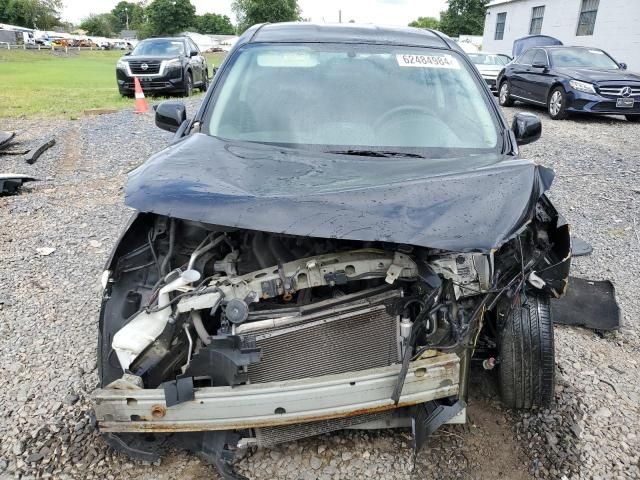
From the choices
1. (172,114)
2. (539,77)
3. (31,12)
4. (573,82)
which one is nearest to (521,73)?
(539,77)

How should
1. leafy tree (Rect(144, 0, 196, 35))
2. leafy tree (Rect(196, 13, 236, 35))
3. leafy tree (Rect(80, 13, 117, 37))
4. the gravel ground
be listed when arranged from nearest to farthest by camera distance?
the gravel ground < leafy tree (Rect(144, 0, 196, 35)) < leafy tree (Rect(196, 13, 236, 35)) < leafy tree (Rect(80, 13, 117, 37))

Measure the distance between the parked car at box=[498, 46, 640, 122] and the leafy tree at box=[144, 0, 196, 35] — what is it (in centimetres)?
5631

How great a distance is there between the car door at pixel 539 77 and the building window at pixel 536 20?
13.2 m

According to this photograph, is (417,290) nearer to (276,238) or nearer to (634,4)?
(276,238)

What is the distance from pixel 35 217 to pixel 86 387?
129 inches

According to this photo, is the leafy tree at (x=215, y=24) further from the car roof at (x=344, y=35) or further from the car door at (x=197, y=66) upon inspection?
the car roof at (x=344, y=35)

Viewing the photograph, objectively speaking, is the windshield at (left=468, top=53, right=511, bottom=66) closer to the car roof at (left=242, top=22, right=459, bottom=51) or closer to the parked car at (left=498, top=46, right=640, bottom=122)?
the parked car at (left=498, top=46, right=640, bottom=122)

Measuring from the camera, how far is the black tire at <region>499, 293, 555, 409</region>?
8.16 feet

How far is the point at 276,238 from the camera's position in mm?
2357

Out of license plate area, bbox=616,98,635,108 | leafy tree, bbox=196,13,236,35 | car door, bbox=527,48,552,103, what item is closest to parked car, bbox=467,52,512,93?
car door, bbox=527,48,552,103

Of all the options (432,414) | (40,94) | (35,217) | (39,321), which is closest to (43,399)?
(39,321)


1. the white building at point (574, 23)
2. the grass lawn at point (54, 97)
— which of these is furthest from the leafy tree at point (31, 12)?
the white building at point (574, 23)

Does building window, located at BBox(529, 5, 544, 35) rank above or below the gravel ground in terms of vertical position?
above

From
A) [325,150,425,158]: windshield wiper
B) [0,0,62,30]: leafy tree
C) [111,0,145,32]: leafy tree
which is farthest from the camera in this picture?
→ [111,0,145,32]: leafy tree
